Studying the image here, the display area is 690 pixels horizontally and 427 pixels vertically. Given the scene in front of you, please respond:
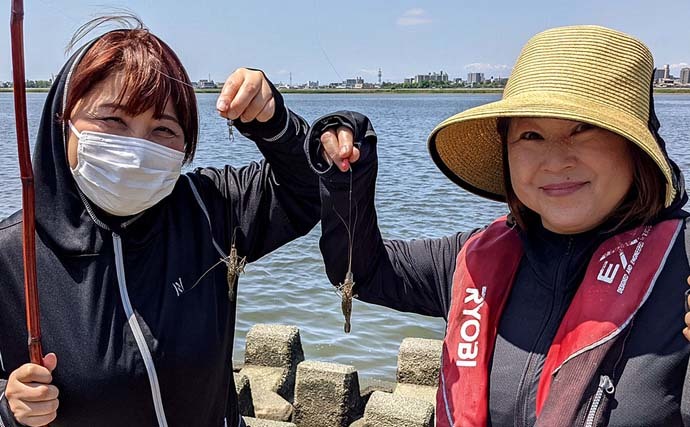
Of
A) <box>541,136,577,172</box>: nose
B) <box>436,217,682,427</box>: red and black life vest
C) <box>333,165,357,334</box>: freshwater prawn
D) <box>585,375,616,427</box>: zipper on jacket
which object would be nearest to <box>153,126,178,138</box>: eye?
<box>333,165,357,334</box>: freshwater prawn

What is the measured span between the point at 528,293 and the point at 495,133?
0.59m

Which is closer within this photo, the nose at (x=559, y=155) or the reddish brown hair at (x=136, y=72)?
the nose at (x=559, y=155)

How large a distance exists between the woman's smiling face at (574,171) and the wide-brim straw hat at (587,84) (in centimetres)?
7

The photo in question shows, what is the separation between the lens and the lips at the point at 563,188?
1934mm

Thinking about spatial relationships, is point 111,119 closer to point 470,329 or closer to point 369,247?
point 369,247

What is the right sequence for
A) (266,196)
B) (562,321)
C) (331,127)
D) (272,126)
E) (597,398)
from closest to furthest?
(597,398) < (562,321) < (331,127) < (272,126) < (266,196)

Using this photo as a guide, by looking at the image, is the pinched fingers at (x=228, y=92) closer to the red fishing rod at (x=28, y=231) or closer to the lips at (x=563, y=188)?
the red fishing rod at (x=28, y=231)

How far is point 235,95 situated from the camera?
213cm

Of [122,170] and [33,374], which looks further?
[122,170]

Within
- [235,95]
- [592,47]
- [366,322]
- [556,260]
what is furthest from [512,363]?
[366,322]

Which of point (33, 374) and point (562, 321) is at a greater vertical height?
point (562, 321)

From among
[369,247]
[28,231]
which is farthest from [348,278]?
[28,231]

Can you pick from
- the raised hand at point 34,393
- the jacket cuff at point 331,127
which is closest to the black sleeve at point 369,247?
the jacket cuff at point 331,127

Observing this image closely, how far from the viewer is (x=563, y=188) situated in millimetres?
1946
